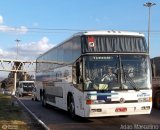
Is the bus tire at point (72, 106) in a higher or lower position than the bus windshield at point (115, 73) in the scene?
lower

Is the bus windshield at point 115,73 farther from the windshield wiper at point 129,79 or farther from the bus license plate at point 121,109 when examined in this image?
the bus license plate at point 121,109

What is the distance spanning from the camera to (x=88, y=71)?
A: 51.3ft

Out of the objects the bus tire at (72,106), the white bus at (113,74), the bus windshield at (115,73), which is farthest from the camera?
the bus tire at (72,106)

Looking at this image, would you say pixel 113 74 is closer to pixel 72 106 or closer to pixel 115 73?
pixel 115 73

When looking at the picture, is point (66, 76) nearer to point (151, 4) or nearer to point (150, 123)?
point (150, 123)

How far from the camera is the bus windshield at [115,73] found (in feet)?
51.2

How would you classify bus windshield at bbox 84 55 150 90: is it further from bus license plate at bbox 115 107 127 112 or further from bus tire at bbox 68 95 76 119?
bus tire at bbox 68 95 76 119

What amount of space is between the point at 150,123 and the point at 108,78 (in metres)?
2.41

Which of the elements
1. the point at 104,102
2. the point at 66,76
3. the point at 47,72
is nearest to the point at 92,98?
the point at 104,102

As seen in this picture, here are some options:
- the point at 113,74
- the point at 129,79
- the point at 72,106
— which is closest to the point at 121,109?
the point at 129,79

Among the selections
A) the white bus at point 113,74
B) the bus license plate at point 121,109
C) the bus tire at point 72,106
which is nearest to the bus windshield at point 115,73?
the white bus at point 113,74

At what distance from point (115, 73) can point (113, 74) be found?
9 centimetres

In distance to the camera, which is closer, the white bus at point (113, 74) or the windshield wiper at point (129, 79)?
the white bus at point (113, 74)

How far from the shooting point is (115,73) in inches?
620
